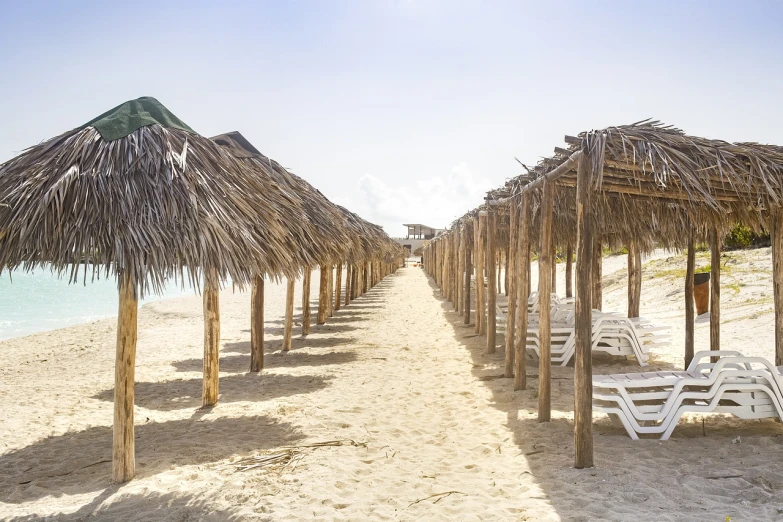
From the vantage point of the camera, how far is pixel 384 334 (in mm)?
10312

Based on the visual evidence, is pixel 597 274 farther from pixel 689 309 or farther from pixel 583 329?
pixel 583 329

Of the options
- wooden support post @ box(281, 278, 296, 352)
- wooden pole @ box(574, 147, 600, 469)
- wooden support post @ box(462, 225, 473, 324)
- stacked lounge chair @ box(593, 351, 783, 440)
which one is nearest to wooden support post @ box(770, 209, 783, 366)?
stacked lounge chair @ box(593, 351, 783, 440)

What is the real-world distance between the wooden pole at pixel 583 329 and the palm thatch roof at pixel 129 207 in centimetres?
221

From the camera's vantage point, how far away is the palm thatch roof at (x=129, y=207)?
3.18 meters

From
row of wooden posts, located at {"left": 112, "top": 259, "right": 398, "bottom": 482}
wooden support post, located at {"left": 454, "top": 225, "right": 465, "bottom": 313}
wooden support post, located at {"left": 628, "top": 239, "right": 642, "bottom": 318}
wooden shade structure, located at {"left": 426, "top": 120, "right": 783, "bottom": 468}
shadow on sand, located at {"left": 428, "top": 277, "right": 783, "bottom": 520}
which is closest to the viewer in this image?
shadow on sand, located at {"left": 428, "top": 277, "right": 783, "bottom": 520}

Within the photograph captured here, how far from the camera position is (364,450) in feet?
13.7

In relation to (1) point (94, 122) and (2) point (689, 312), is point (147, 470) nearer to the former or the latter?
(1) point (94, 122)

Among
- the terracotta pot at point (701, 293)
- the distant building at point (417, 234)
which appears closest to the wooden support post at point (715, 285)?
the terracotta pot at point (701, 293)

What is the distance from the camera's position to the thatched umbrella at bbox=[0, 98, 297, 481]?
3.18 m

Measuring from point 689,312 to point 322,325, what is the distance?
23.7ft

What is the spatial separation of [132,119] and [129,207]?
943 millimetres

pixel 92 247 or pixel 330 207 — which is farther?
pixel 330 207

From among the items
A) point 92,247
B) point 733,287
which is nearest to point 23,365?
point 92,247

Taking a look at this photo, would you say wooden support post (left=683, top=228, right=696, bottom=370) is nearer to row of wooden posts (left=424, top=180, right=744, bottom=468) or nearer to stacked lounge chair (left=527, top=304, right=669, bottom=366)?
row of wooden posts (left=424, top=180, right=744, bottom=468)
